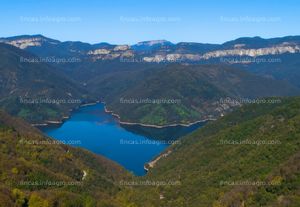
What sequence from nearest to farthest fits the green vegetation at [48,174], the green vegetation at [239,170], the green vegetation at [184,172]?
the green vegetation at [48,174] → the green vegetation at [184,172] → the green vegetation at [239,170]

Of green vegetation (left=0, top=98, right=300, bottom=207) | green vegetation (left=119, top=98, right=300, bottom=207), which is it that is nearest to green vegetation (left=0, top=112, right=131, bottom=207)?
green vegetation (left=0, top=98, right=300, bottom=207)

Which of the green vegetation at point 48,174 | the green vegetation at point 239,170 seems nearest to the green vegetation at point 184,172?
the green vegetation at point 239,170

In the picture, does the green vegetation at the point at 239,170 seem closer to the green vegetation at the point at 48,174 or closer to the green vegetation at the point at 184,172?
the green vegetation at the point at 184,172

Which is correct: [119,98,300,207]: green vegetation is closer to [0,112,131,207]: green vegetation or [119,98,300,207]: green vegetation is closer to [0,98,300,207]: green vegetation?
[0,98,300,207]: green vegetation

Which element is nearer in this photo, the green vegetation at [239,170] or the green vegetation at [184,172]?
the green vegetation at [184,172]

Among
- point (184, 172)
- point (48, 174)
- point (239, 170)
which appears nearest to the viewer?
point (48, 174)

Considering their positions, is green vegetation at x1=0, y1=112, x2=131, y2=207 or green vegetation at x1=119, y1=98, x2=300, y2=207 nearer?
green vegetation at x1=0, y1=112, x2=131, y2=207

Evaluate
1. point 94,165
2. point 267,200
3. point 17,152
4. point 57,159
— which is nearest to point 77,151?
point 94,165

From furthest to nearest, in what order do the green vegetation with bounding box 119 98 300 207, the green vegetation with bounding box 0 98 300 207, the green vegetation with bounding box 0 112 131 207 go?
the green vegetation with bounding box 119 98 300 207, the green vegetation with bounding box 0 98 300 207, the green vegetation with bounding box 0 112 131 207

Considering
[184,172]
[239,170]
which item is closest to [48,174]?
[184,172]

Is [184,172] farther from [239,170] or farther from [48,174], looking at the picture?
[48,174]

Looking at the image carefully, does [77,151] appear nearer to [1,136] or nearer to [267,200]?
[1,136]
